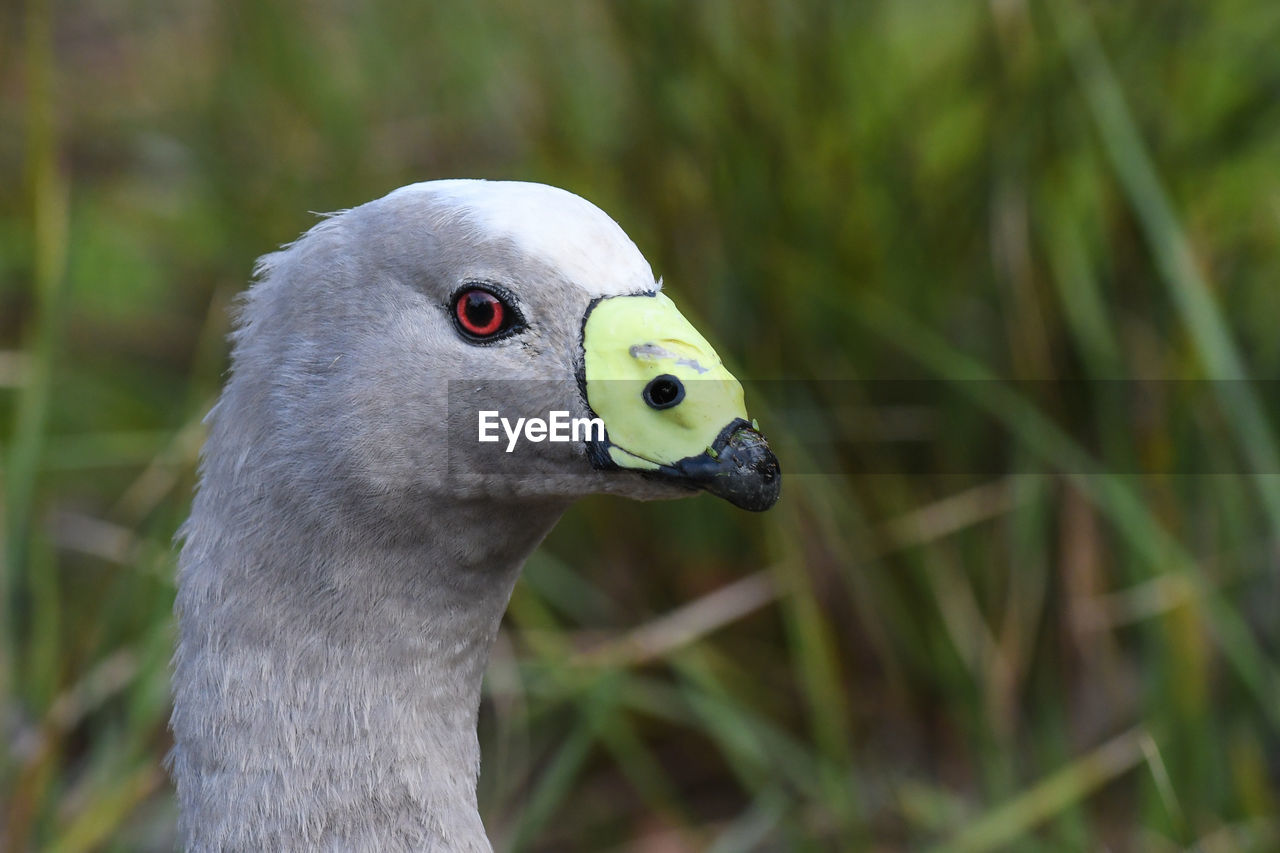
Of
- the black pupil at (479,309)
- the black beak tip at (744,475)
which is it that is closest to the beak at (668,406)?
the black beak tip at (744,475)

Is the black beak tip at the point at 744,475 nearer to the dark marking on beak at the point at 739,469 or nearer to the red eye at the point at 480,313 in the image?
the dark marking on beak at the point at 739,469

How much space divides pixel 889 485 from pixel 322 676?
1.52 m

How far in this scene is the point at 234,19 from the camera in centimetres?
348

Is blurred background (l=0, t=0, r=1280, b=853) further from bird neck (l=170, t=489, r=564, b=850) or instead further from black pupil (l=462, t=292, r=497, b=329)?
black pupil (l=462, t=292, r=497, b=329)

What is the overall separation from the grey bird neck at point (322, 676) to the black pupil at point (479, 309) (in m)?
0.20

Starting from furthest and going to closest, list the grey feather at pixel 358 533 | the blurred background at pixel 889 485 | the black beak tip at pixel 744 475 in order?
1. the blurred background at pixel 889 485
2. the grey feather at pixel 358 533
3. the black beak tip at pixel 744 475

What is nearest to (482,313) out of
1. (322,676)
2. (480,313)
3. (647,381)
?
(480,313)

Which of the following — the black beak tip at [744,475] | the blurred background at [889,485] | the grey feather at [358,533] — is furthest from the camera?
the blurred background at [889,485]

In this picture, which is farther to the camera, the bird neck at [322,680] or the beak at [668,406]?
the bird neck at [322,680]

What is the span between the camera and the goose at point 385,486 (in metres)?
1.34

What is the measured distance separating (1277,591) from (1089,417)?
0.49 m

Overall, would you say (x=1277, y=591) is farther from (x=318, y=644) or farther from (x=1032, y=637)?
(x=318, y=644)

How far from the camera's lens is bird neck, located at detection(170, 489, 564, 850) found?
138 centimetres

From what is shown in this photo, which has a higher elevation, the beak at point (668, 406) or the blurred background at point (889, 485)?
the blurred background at point (889, 485)
